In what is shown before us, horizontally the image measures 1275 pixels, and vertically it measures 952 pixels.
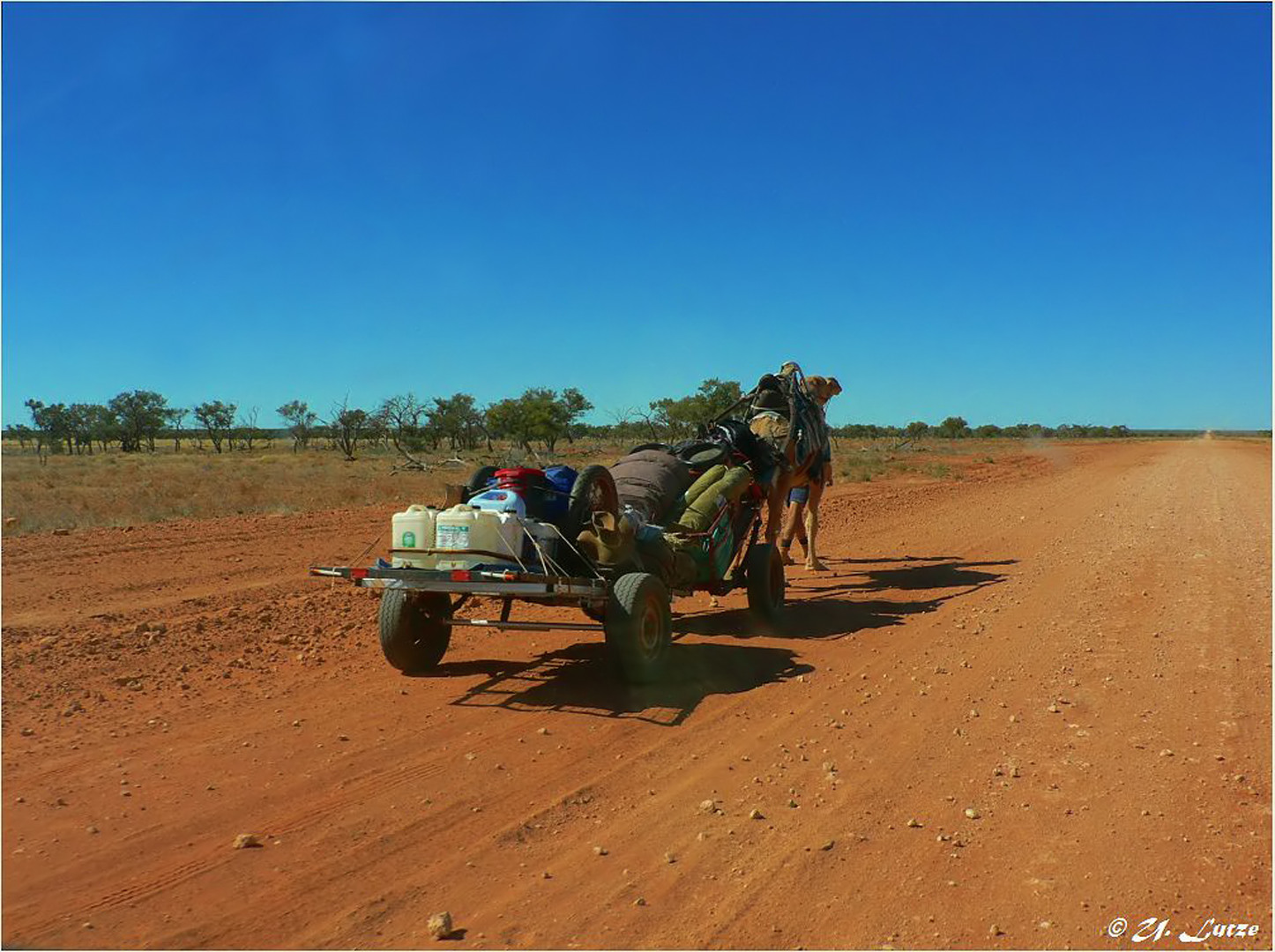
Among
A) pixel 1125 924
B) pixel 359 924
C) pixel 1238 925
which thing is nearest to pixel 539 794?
pixel 359 924

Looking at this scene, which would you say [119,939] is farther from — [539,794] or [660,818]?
[660,818]

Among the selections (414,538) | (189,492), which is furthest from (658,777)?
(189,492)

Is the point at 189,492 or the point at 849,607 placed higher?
the point at 189,492

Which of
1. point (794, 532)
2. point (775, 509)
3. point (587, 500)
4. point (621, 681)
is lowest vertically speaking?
point (621, 681)

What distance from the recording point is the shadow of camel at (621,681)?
634 cm

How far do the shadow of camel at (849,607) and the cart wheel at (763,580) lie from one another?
0.40 ft

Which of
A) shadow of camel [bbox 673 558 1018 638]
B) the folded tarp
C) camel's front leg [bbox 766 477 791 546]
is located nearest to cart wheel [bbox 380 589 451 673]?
the folded tarp

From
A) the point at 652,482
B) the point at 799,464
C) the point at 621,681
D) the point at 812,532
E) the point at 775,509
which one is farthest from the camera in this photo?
the point at 812,532

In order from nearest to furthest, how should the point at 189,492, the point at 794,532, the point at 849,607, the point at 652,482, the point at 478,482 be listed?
the point at 478,482
the point at 652,482
the point at 849,607
the point at 794,532
the point at 189,492

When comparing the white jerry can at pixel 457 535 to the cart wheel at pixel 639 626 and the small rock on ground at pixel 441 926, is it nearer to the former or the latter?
the cart wheel at pixel 639 626

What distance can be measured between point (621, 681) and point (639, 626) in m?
0.66

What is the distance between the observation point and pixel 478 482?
702cm

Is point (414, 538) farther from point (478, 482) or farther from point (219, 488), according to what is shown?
point (219, 488)

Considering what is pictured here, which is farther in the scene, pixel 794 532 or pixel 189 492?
pixel 189 492
